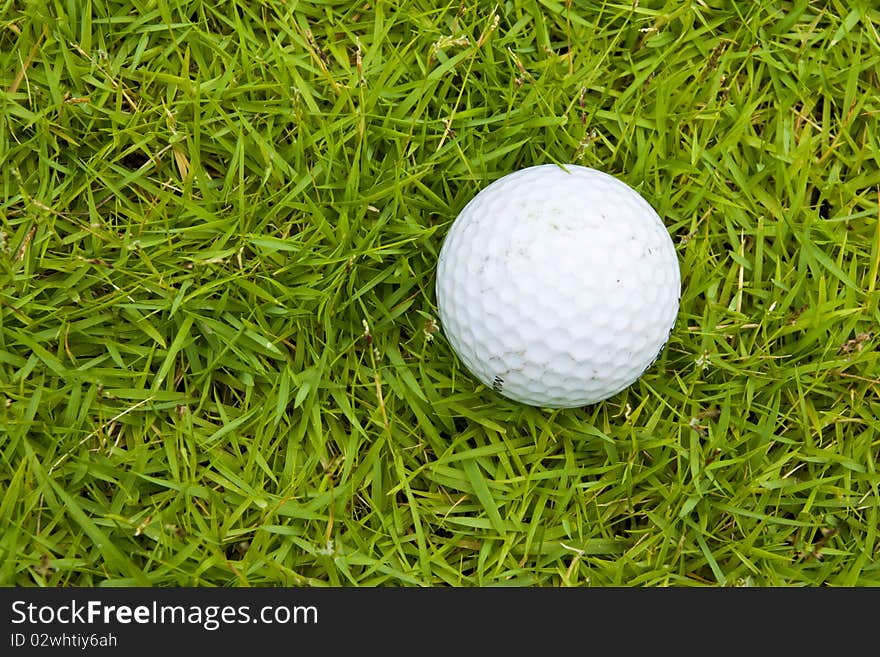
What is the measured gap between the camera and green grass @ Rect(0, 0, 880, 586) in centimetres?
200

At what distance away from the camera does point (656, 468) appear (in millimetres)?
2049

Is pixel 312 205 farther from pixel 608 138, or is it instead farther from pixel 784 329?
pixel 784 329

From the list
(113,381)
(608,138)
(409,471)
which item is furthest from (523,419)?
(113,381)

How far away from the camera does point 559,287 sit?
174cm

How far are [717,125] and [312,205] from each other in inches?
50.5

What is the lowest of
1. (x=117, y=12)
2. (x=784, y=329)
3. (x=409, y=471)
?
(x=409, y=471)

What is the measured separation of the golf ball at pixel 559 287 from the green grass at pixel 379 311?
0.21 m

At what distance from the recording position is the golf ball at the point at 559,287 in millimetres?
1755

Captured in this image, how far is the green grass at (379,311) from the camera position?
2.00 m

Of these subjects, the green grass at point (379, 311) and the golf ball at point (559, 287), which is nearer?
the golf ball at point (559, 287)

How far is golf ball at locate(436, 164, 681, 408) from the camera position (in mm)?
1755

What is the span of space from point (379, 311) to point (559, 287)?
1.88ft

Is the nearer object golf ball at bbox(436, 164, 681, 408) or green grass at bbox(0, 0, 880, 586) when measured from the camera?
golf ball at bbox(436, 164, 681, 408)

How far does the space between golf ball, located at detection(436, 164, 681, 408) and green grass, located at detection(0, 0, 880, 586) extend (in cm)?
21
